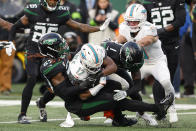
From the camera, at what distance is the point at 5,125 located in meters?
8.01

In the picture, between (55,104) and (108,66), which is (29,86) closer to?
(108,66)

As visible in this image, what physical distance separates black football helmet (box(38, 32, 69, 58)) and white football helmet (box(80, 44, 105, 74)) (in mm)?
429

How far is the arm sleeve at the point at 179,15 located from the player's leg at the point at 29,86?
7.00 feet

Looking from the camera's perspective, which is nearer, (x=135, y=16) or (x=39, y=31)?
(x=135, y=16)

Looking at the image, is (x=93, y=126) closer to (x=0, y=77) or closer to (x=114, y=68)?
(x=114, y=68)

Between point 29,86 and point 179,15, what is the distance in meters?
2.52

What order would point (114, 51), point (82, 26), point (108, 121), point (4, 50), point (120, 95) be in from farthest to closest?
point (4, 50) → point (82, 26) → point (108, 121) → point (114, 51) → point (120, 95)

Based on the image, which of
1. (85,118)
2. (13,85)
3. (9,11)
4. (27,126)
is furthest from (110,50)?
(13,85)

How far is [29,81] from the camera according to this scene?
8.65m

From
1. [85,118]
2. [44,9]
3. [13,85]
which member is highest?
[44,9]

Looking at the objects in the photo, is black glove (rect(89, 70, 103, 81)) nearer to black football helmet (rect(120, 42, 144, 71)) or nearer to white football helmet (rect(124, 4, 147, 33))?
black football helmet (rect(120, 42, 144, 71))

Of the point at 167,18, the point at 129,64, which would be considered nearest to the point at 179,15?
the point at 167,18

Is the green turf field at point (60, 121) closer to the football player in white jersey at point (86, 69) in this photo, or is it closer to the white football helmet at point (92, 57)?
the football player in white jersey at point (86, 69)

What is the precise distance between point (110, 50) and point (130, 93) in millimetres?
629
